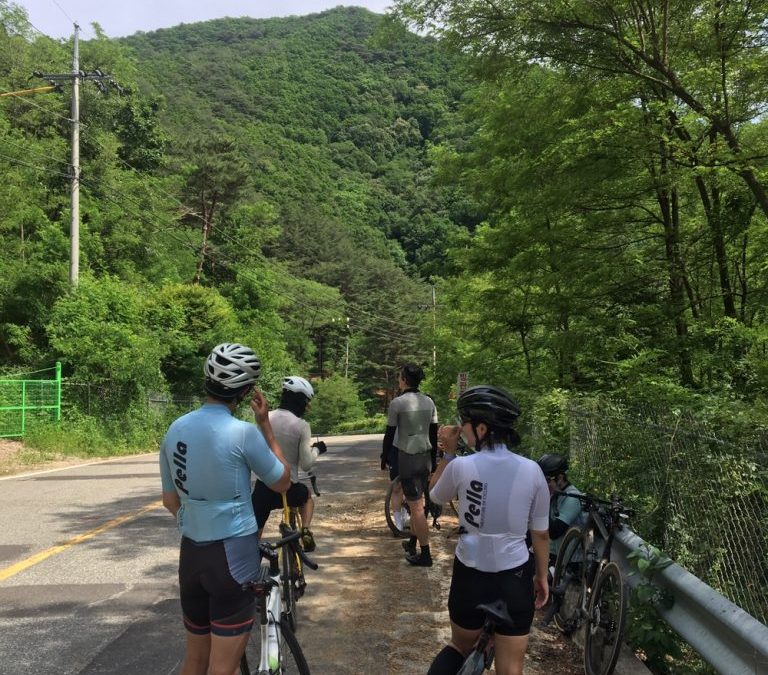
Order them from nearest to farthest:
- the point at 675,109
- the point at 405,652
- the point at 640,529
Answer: the point at 405,652, the point at 640,529, the point at 675,109

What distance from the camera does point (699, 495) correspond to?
13.8 feet

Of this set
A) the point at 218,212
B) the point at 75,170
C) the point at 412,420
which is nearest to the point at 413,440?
the point at 412,420

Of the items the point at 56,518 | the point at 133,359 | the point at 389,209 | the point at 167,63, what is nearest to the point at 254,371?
the point at 56,518

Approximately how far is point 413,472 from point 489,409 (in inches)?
149

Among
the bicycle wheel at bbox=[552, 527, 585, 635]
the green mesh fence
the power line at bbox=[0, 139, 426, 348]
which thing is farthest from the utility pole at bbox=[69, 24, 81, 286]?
the bicycle wheel at bbox=[552, 527, 585, 635]

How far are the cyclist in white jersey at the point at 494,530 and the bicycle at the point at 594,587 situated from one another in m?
1.21

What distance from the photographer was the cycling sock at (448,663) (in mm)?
2834

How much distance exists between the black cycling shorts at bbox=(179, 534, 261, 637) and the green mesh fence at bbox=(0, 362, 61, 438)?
1908cm

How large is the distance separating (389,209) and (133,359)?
84.8 m

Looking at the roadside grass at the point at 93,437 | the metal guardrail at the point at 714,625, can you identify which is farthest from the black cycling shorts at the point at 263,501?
the roadside grass at the point at 93,437

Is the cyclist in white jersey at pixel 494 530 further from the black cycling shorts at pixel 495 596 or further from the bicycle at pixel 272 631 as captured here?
the bicycle at pixel 272 631

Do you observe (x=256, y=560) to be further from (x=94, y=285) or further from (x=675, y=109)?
(x=94, y=285)

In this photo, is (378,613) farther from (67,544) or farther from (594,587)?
(67,544)

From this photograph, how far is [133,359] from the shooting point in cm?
2372
